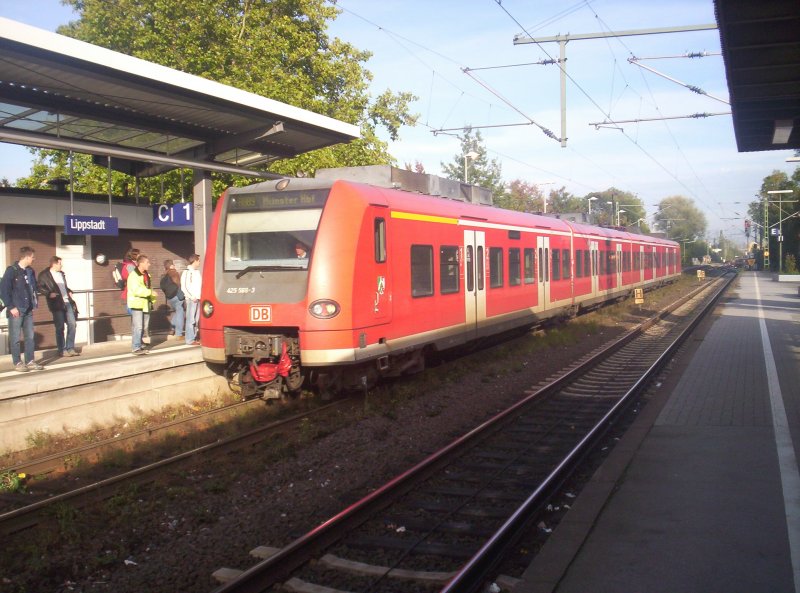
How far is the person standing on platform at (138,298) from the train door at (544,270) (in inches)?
355

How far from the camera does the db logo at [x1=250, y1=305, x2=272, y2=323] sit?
29.6 ft

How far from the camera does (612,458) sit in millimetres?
7078

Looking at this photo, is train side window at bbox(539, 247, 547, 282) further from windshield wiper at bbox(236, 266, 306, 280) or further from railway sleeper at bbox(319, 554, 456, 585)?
railway sleeper at bbox(319, 554, 456, 585)

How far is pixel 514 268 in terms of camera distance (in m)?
14.9

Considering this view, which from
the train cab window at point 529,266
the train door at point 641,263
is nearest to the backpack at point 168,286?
the train cab window at point 529,266

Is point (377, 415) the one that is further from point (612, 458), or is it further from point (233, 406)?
point (612, 458)

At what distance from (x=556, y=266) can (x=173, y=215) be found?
964 centimetres

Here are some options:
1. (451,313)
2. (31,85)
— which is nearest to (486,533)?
(451,313)

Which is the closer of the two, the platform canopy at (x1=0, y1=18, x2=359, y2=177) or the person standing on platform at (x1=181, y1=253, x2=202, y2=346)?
the platform canopy at (x1=0, y1=18, x2=359, y2=177)

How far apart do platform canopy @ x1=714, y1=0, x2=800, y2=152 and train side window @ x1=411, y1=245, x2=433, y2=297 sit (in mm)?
4692

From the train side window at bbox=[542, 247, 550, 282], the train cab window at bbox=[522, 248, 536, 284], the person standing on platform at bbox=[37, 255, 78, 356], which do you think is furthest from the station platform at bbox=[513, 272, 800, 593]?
the person standing on platform at bbox=[37, 255, 78, 356]

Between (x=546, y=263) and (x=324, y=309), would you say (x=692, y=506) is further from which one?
(x=546, y=263)

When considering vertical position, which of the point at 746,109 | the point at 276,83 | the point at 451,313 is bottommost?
the point at 451,313

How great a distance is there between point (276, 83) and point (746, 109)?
13230 millimetres
